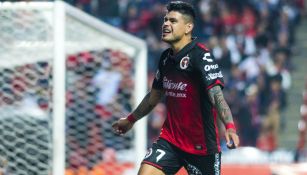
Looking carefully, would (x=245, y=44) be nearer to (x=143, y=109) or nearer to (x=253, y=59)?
(x=253, y=59)

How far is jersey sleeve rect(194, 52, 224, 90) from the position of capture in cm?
705

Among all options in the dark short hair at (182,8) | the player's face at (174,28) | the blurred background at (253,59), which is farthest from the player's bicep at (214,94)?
the blurred background at (253,59)

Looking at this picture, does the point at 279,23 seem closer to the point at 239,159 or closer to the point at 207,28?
the point at 207,28

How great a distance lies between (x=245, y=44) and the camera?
1677cm

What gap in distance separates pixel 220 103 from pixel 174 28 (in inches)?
28.9

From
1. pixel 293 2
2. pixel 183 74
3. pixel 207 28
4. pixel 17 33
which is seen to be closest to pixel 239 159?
pixel 17 33

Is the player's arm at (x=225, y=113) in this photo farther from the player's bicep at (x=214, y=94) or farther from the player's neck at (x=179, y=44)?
the player's neck at (x=179, y=44)

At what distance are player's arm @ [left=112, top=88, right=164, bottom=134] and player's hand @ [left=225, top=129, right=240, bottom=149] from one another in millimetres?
1035

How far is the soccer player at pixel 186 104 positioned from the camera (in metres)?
7.19

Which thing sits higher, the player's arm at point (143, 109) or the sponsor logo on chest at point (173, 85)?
the sponsor logo on chest at point (173, 85)

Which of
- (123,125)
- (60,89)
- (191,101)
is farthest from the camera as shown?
(60,89)

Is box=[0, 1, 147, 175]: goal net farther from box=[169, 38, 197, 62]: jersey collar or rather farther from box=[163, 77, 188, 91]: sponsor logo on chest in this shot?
box=[169, 38, 197, 62]: jersey collar

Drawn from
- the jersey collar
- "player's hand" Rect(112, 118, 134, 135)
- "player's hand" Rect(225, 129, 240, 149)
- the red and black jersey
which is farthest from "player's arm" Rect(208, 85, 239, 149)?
"player's hand" Rect(112, 118, 134, 135)

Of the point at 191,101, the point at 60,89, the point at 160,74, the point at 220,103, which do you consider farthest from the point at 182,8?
the point at 60,89
